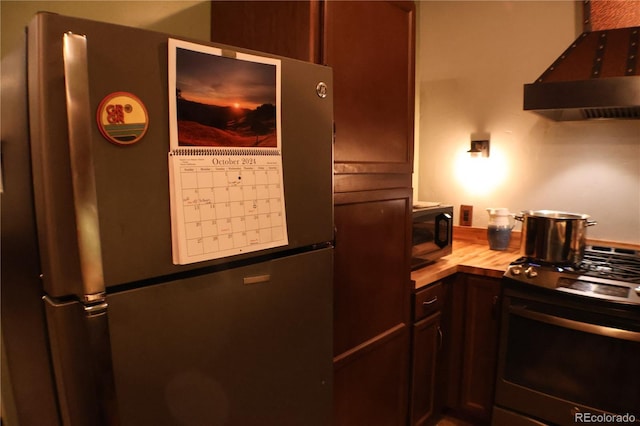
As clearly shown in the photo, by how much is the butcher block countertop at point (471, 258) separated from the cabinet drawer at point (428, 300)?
0.14ft

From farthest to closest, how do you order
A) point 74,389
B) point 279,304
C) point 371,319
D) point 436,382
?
1. point 436,382
2. point 371,319
3. point 279,304
4. point 74,389

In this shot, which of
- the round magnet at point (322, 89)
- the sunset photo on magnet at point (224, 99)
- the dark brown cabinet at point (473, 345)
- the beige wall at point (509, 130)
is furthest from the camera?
the beige wall at point (509, 130)

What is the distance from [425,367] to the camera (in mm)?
1949

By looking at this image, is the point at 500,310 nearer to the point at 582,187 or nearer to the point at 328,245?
the point at 582,187

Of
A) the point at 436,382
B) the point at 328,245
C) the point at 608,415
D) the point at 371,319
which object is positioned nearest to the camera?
the point at 328,245

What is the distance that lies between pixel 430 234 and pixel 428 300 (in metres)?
0.35

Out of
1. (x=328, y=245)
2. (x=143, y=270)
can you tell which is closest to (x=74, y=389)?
(x=143, y=270)

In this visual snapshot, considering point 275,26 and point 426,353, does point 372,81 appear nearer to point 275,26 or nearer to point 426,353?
point 275,26

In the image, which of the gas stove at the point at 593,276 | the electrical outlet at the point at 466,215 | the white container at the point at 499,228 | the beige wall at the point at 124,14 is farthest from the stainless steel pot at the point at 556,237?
the beige wall at the point at 124,14

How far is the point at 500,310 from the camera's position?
1.91 meters

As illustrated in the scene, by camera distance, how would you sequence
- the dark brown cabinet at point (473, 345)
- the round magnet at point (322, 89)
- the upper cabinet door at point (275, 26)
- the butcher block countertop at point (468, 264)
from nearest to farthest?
the round magnet at point (322, 89)
the upper cabinet door at point (275, 26)
the butcher block countertop at point (468, 264)
the dark brown cabinet at point (473, 345)

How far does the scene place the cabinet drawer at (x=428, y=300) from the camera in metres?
1.81

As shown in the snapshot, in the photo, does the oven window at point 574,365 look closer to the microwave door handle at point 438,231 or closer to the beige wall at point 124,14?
the microwave door handle at point 438,231

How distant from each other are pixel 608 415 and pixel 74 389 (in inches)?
76.3
